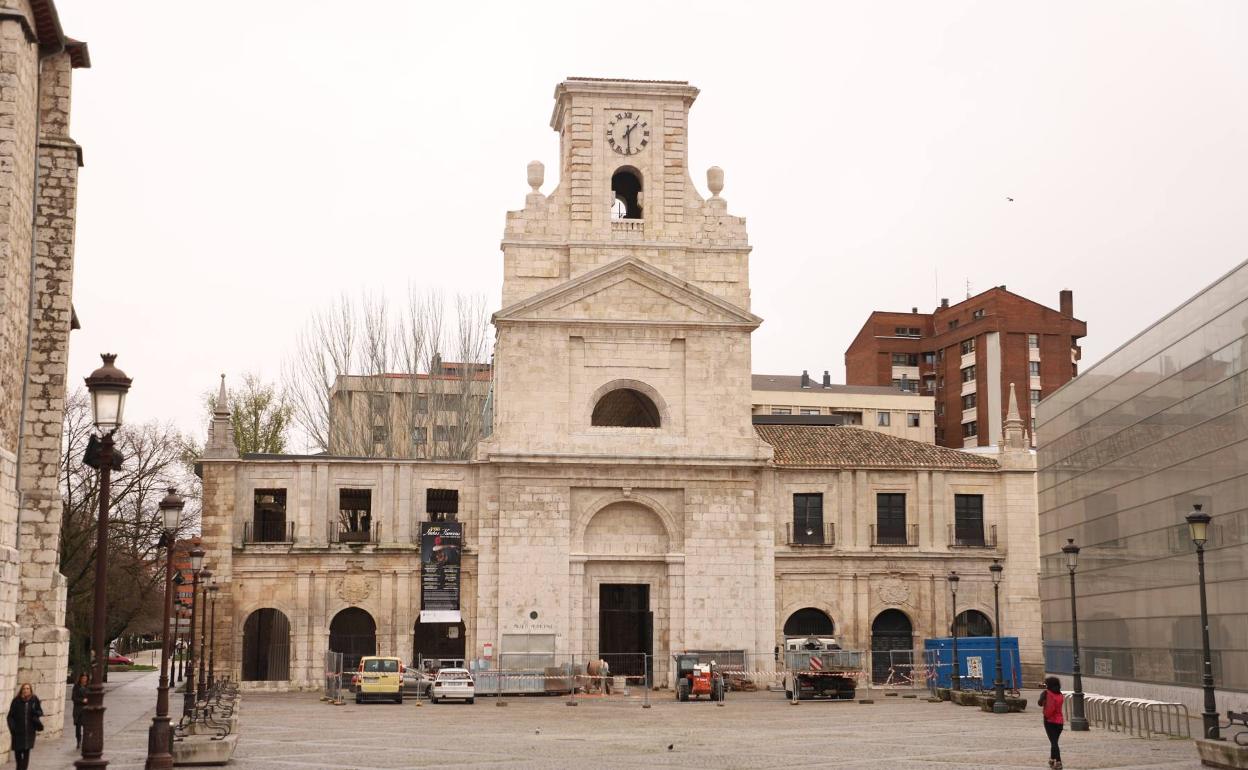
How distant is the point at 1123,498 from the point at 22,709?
1222 inches

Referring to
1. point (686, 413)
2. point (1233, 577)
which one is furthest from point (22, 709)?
point (686, 413)

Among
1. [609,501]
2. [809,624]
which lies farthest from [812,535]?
[609,501]

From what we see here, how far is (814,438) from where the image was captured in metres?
57.6

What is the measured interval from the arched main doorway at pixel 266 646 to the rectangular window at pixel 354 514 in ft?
11.6

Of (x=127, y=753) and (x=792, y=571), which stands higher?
(x=792, y=571)

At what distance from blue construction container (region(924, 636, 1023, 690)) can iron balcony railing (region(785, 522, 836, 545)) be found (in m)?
5.75

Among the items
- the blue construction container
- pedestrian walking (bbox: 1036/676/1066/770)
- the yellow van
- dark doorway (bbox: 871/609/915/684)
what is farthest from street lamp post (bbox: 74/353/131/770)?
dark doorway (bbox: 871/609/915/684)

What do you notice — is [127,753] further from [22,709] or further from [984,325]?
[984,325]

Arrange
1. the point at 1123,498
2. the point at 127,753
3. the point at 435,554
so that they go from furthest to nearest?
the point at 435,554 → the point at 1123,498 → the point at 127,753

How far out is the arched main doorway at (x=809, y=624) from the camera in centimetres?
5339

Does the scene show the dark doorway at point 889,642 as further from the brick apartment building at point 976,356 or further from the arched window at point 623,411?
the brick apartment building at point 976,356

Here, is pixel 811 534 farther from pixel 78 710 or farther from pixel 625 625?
pixel 78 710

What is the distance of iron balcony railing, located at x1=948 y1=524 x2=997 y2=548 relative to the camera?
54969 mm

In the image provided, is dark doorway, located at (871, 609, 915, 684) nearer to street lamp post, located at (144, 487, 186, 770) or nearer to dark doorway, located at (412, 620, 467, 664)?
dark doorway, located at (412, 620, 467, 664)
